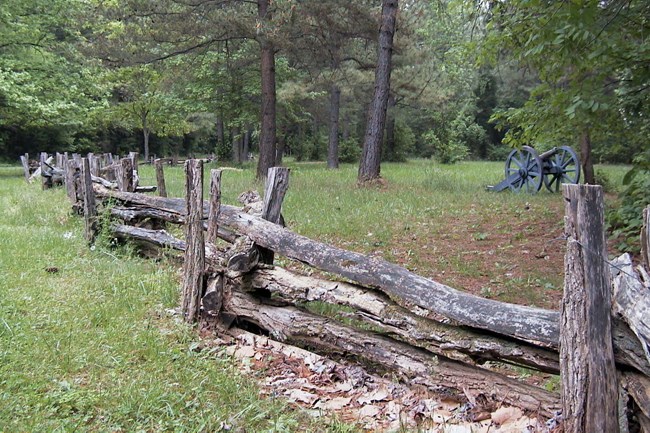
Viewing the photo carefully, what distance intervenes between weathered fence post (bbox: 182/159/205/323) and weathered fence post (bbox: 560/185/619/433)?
3.08 metres

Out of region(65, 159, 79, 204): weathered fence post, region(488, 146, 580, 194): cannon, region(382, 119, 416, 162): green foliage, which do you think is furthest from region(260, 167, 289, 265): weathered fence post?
region(382, 119, 416, 162): green foliage

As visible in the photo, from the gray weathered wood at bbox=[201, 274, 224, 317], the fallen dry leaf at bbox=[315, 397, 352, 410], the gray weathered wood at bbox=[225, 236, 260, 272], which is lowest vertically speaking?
the fallen dry leaf at bbox=[315, 397, 352, 410]

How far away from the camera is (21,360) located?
3531 mm

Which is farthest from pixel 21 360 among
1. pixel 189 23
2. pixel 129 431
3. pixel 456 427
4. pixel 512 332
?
pixel 189 23

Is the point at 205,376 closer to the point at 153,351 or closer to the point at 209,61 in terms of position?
the point at 153,351

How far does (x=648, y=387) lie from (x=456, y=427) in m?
1.01

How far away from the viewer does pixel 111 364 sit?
363cm

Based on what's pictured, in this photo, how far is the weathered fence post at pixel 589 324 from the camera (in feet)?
8.02

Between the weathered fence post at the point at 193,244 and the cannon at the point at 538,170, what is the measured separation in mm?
11261

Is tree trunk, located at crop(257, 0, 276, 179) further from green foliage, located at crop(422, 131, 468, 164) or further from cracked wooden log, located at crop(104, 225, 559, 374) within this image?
green foliage, located at crop(422, 131, 468, 164)

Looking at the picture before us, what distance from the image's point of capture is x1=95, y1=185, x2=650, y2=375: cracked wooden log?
247 centimetres

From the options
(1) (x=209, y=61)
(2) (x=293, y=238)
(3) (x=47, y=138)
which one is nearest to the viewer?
(2) (x=293, y=238)

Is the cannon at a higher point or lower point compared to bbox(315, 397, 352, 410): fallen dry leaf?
higher

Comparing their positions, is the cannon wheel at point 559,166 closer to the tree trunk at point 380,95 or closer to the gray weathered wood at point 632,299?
the tree trunk at point 380,95
